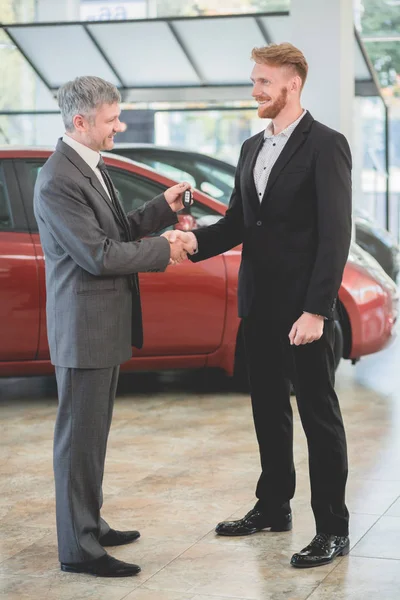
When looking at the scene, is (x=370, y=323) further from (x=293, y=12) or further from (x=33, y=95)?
(x=33, y=95)

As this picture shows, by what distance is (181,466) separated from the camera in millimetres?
5621

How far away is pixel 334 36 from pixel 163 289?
331 cm

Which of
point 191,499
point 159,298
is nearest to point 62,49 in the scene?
point 159,298

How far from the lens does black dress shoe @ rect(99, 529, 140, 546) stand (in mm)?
4328

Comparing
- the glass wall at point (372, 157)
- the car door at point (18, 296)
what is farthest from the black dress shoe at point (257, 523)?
the glass wall at point (372, 157)

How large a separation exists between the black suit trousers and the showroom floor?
0.24 m

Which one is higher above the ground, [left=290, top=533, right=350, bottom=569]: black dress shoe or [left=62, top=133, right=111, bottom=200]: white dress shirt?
[left=62, top=133, right=111, bottom=200]: white dress shirt

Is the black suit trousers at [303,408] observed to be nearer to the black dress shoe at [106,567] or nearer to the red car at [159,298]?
the black dress shoe at [106,567]

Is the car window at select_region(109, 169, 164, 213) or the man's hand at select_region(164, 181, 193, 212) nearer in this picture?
the man's hand at select_region(164, 181, 193, 212)

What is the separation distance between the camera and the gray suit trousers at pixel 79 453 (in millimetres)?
3924

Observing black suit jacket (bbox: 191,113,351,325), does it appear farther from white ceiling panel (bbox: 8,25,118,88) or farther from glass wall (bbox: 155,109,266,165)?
glass wall (bbox: 155,109,266,165)

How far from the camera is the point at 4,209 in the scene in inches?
279

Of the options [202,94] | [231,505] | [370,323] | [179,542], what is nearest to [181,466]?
[231,505]

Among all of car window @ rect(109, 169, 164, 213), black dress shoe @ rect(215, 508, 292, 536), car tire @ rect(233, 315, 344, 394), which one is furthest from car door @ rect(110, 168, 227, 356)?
black dress shoe @ rect(215, 508, 292, 536)
